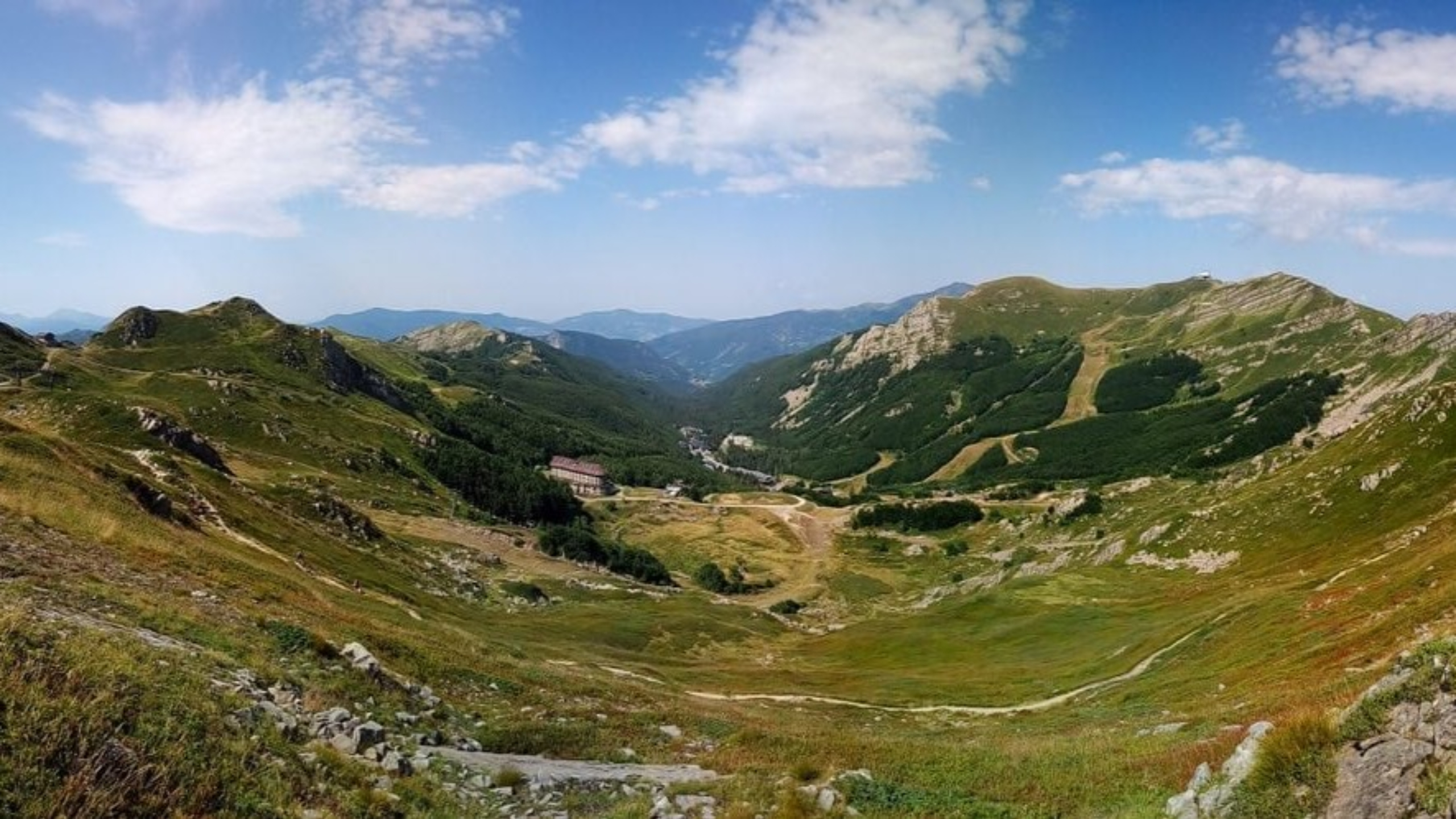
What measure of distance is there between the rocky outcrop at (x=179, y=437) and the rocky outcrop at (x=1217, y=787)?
112 m

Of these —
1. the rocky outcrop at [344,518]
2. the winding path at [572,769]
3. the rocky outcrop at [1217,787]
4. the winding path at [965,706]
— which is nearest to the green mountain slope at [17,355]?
the rocky outcrop at [344,518]

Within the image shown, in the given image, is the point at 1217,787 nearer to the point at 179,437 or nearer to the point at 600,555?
the point at 179,437

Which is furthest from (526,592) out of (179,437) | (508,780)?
(508,780)

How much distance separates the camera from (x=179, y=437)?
10600cm

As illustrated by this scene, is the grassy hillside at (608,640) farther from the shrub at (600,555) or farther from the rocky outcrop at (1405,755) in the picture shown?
the rocky outcrop at (1405,755)

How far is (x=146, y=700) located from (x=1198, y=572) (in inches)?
4434

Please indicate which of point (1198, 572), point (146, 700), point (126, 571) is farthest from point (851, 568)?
point (146, 700)

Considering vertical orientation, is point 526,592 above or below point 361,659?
below

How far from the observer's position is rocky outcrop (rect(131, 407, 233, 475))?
104 metres

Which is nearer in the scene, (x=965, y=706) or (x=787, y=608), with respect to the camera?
(x=965, y=706)

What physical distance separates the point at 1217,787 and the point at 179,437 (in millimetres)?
122435

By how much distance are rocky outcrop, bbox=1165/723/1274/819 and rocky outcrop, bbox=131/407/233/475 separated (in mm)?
112258

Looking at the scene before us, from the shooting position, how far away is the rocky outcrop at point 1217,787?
49.2ft

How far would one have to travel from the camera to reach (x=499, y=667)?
37625 mm
